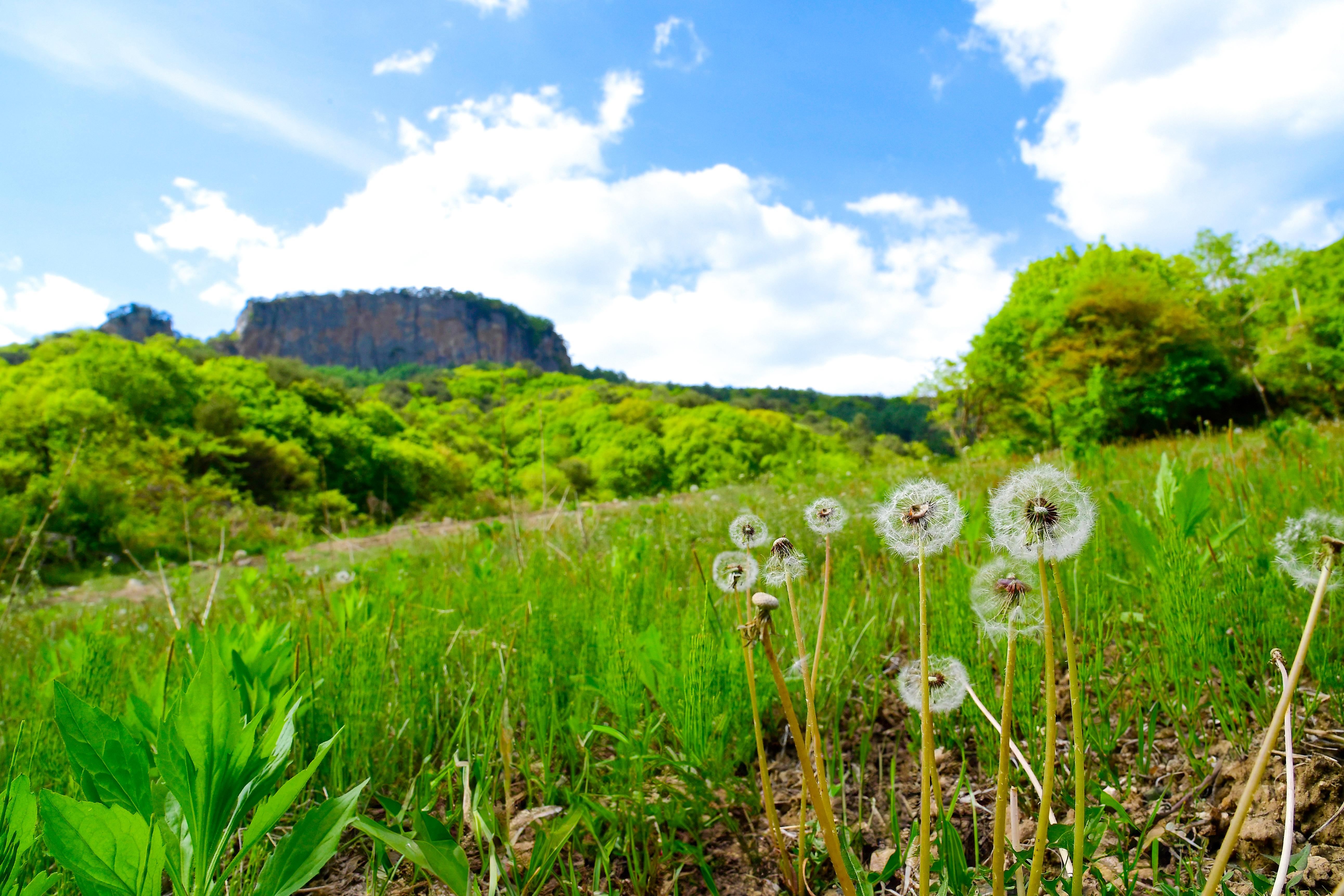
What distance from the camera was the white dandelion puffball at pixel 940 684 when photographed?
97 centimetres

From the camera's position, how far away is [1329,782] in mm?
1040

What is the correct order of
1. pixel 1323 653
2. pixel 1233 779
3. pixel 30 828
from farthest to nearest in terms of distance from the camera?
pixel 1323 653 → pixel 1233 779 → pixel 30 828

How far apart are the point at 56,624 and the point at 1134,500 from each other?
7.36m

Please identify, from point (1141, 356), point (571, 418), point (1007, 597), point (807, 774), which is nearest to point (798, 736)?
point (807, 774)

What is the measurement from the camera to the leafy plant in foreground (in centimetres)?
73

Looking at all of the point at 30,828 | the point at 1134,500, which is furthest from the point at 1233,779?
the point at 1134,500

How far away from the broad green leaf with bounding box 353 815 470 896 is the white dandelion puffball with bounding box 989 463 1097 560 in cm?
77

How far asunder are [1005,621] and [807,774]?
→ 371mm

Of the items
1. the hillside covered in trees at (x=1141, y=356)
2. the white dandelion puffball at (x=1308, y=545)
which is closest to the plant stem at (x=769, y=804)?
the white dandelion puffball at (x=1308, y=545)

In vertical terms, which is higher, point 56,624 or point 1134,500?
point 1134,500

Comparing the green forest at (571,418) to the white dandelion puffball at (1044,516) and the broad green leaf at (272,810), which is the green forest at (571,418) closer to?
the white dandelion puffball at (1044,516)

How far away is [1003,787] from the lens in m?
0.71

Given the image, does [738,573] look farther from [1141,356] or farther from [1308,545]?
[1141,356]

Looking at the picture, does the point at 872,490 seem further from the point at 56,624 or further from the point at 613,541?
the point at 56,624
